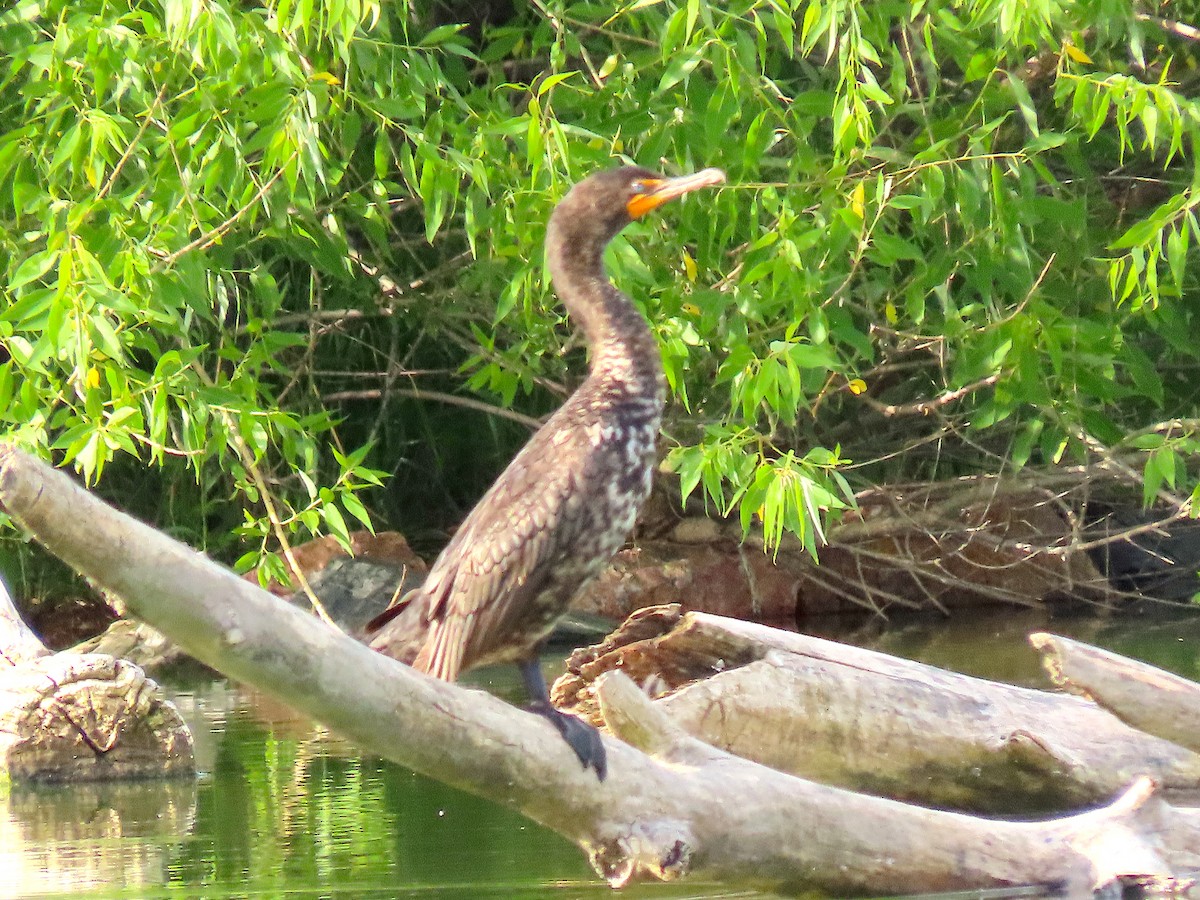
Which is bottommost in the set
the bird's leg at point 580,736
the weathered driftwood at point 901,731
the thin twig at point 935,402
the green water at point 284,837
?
the green water at point 284,837

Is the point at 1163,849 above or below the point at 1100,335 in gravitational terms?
below

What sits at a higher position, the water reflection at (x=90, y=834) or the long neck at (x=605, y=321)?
the long neck at (x=605, y=321)

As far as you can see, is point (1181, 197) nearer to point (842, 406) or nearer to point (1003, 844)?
point (1003, 844)

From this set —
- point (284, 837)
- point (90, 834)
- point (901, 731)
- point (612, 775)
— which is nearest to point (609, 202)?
point (901, 731)

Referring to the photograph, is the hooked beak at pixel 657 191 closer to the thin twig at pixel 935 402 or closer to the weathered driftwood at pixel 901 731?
the weathered driftwood at pixel 901 731

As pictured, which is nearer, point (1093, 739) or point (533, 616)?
point (533, 616)

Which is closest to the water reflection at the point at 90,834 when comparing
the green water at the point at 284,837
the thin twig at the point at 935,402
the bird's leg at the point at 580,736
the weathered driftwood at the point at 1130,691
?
the green water at the point at 284,837

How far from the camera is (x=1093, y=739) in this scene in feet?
13.9

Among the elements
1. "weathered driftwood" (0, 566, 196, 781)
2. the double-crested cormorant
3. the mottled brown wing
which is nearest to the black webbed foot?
the double-crested cormorant

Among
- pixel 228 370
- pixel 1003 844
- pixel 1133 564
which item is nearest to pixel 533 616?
pixel 1003 844

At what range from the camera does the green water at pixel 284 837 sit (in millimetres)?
3852

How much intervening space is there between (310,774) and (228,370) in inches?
90.3

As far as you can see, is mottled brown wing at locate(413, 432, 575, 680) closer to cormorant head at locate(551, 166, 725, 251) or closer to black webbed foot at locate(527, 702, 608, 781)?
black webbed foot at locate(527, 702, 608, 781)

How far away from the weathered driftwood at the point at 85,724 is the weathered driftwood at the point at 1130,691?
2981mm
